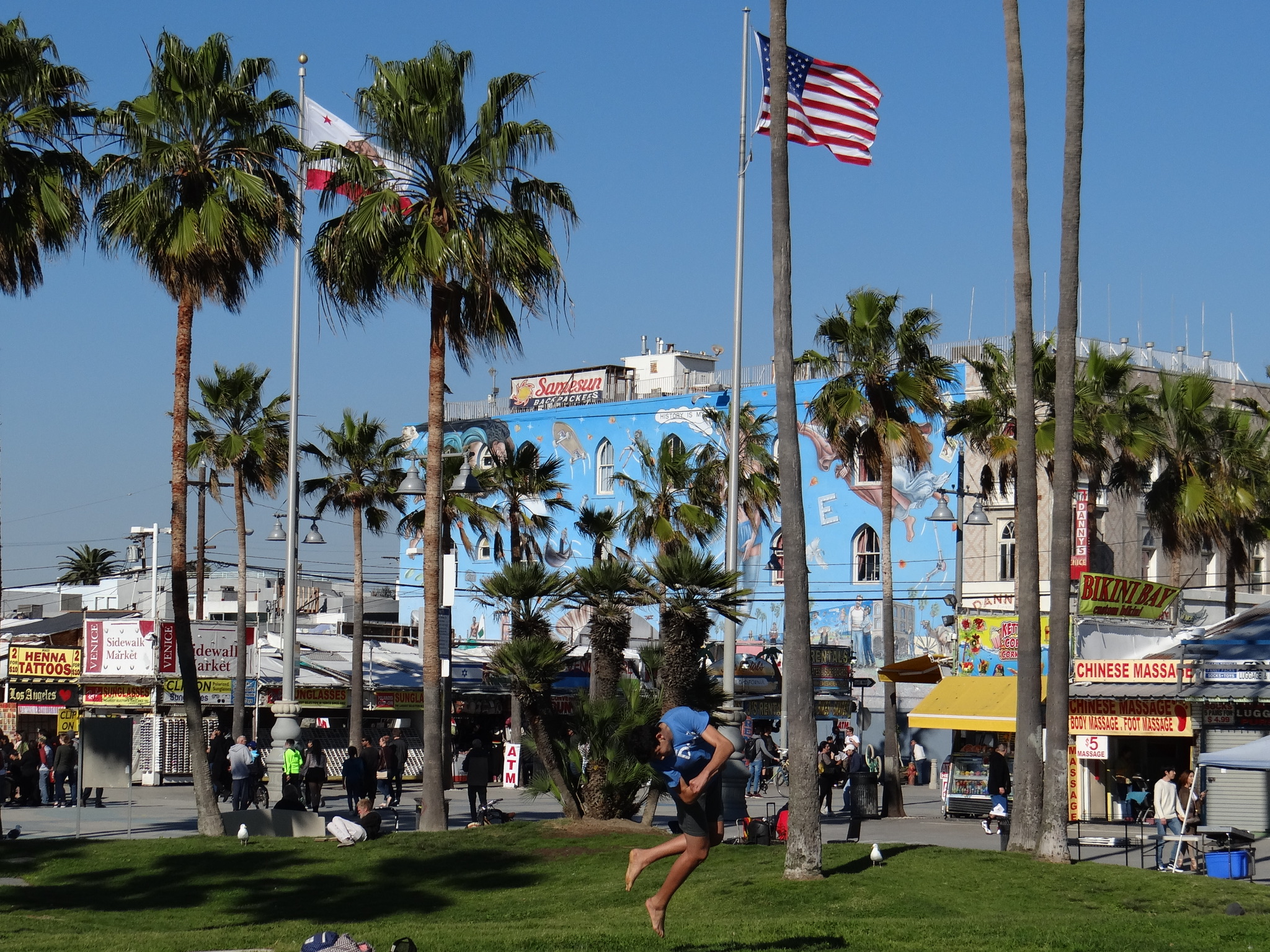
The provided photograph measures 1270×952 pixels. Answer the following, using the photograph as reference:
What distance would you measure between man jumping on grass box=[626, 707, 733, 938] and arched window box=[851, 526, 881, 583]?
156ft

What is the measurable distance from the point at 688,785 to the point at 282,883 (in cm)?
1124

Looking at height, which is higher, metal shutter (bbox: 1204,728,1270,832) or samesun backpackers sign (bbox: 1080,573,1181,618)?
samesun backpackers sign (bbox: 1080,573,1181,618)

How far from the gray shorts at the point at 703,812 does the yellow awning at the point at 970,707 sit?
22.2 meters

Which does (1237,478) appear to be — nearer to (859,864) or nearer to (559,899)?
(859,864)

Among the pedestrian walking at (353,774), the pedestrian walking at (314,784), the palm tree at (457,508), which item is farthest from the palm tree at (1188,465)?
the pedestrian walking at (314,784)

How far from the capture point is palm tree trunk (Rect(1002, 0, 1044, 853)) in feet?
62.1

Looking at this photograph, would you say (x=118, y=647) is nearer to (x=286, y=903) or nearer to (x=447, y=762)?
(x=447, y=762)

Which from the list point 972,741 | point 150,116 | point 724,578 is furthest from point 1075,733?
point 150,116

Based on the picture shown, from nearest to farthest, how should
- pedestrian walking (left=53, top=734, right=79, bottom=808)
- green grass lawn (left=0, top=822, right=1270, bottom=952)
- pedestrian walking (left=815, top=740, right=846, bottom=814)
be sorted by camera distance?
green grass lawn (left=0, top=822, right=1270, bottom=952), pedestrian walking (left=815, top=740, right=846, bottom=814), pedestrian walking (left=53, top=734, right=79, bottom=808)

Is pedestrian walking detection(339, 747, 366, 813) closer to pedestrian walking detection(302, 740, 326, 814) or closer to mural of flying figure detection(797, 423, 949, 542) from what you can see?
pedestrian walking detection(302, 740, 326, 814)

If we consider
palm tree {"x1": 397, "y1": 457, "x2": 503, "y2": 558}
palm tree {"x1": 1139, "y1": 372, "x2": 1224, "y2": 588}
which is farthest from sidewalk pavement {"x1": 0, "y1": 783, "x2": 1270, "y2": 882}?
palm tree {"x1": 1139, "y1": 372, "x2": 1224, "y2": 588}

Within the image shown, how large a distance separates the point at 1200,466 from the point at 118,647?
28.4 meters

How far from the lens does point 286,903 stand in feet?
59.4

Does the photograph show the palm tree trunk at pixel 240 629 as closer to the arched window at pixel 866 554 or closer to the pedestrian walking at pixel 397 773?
the pedestrian walking at pixel 397 773
